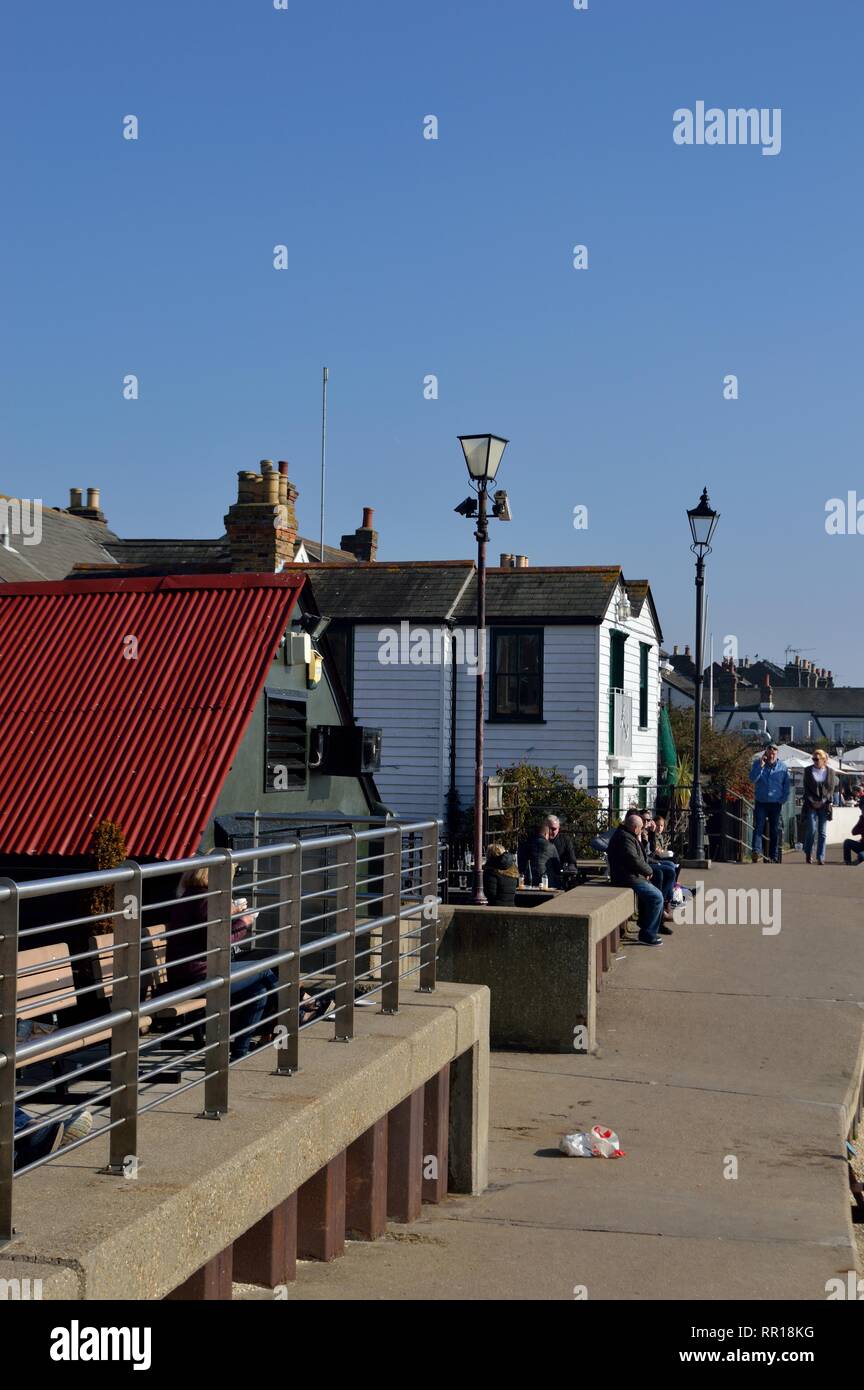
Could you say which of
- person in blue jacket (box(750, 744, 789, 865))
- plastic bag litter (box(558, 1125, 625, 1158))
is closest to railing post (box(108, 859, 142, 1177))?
plastic bag litter (box(558, 1125, 625, 1158))

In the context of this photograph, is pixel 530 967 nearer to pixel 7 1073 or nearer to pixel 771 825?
pixel 7 1073

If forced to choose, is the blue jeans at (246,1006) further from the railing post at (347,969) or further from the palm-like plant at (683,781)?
the palm-like plant at (683,781)

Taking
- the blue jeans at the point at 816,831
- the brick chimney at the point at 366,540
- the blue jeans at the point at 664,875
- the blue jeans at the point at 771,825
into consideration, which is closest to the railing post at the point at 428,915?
the blue jeans at the point at 664,875

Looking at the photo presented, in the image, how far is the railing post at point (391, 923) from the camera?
307 inches

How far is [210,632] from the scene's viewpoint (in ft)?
49.9

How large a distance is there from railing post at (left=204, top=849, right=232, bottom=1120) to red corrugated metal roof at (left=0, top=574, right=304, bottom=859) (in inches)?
312

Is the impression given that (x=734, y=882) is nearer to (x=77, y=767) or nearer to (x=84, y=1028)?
(x=77, y=767)

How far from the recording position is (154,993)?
8836 millimetres

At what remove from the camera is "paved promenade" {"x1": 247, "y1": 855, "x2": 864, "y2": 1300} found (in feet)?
22.2

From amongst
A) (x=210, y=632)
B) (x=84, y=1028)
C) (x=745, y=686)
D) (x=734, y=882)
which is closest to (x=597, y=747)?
(x=734, y=882)

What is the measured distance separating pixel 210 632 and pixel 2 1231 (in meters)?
11.6

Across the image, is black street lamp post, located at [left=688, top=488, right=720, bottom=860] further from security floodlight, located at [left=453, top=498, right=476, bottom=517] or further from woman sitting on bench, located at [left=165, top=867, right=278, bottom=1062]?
woman sitting on bench, located at [left=165, top=867, right=278, bottom=1062]

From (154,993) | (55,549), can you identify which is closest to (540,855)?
(154,993)

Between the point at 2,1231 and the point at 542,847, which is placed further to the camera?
the point at 542,847
